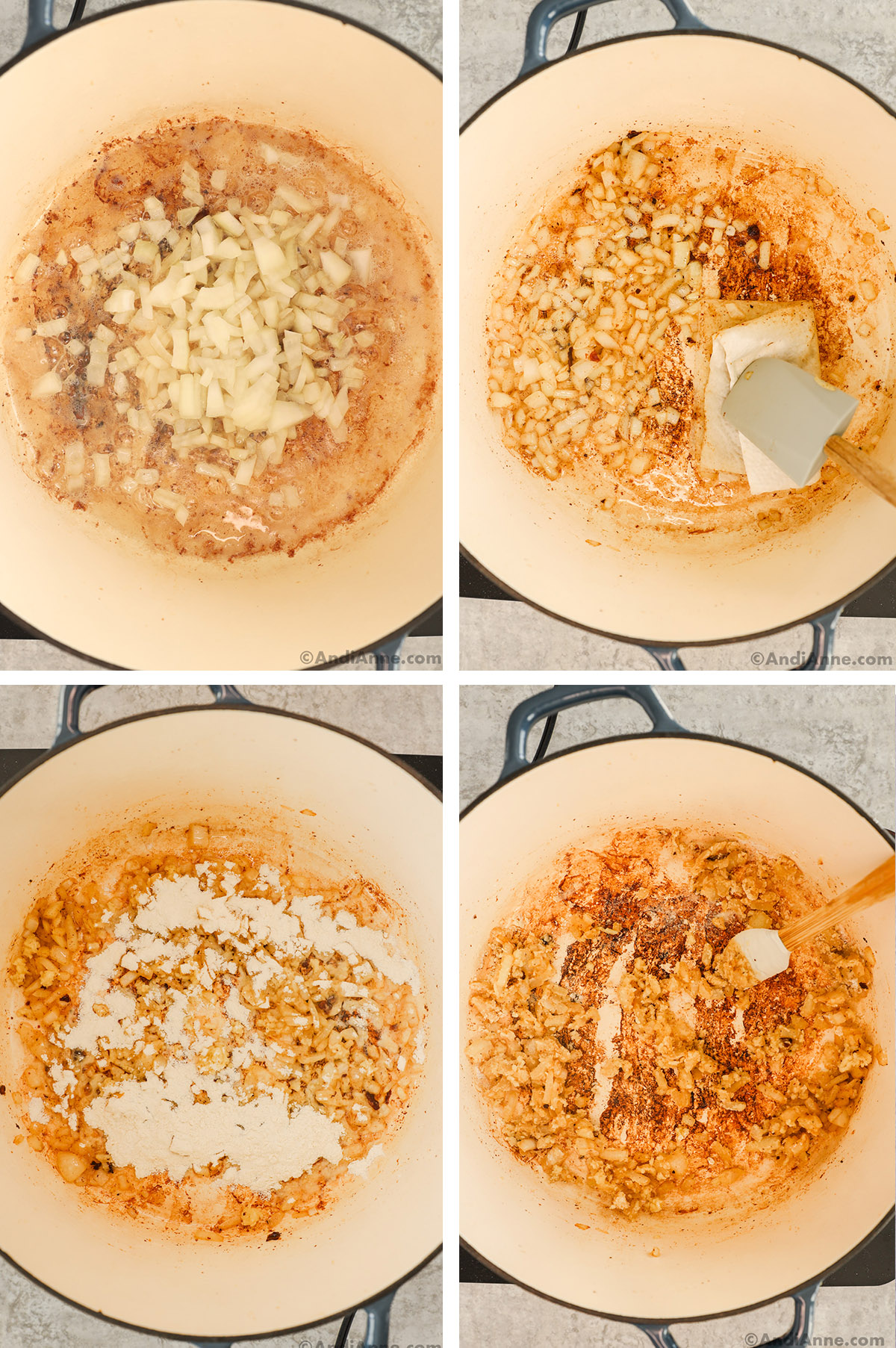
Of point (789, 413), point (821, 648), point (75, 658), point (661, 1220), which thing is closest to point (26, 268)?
point (75, 658)

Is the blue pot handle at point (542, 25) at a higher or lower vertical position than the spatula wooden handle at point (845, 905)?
higher

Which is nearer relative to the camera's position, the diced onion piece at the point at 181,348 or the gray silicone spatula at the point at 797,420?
Result: the gray silicone spatula at the point at 797,420

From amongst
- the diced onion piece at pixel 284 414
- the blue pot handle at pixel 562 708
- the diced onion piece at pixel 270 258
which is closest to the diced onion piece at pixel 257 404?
the diced onion piece at pixel 284 414

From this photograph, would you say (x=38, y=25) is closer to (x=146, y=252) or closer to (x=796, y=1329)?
(x=146, y=252)

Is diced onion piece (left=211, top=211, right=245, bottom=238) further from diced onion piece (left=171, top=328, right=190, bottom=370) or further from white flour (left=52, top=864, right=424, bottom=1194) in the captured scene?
white flour (left=52, top=864, right=424, bottom=1194)

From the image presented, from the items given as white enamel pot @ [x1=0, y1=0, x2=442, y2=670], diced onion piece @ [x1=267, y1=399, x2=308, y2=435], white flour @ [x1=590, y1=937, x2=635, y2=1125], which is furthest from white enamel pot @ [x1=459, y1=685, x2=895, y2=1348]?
diced onion piece @ [x1=267, y1=399, x2=308, y2=435]

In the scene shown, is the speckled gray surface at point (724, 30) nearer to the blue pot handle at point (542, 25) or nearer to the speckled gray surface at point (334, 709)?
the blue pot handle at point (542, 25)

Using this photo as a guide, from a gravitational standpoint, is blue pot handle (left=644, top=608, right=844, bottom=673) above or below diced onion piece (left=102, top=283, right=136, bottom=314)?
below

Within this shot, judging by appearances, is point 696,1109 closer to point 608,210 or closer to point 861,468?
point 861,468
